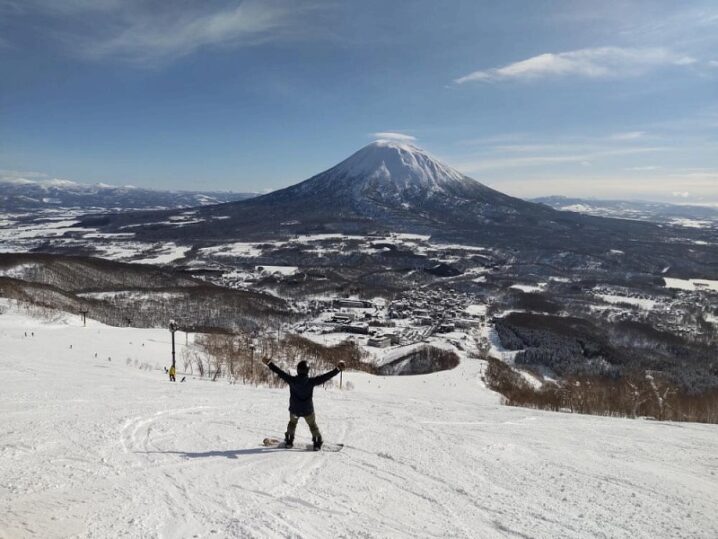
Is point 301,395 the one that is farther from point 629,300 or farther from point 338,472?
point 629,300

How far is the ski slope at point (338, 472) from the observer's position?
4820 millimetres

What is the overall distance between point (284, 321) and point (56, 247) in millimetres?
110383

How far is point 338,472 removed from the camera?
20.0 feet

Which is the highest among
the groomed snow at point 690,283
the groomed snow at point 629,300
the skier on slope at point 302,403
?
the skier on slope at point 302,403

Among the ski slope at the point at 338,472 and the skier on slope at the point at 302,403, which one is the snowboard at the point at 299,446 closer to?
the skier on slope at the point at 302,403

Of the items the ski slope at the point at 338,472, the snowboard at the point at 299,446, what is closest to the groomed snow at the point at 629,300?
the ski slope at the point at 338,472

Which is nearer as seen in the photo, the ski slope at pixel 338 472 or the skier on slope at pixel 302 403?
the ski slope at pixel 338 472

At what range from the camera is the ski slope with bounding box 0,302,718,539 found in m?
4.82

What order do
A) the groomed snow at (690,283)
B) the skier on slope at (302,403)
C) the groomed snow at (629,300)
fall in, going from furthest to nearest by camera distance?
the groomed snow at (690,283), the groomed snow at (629,300), the skier on slope at (302,403)

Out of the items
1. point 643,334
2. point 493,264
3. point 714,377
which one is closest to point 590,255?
point 493,264

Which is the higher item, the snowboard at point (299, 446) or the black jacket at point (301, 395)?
the black jacket at point (301, 395)

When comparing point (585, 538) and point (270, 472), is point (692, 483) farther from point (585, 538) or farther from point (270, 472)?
point (270, 472)

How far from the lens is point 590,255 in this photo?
14400 centimetres

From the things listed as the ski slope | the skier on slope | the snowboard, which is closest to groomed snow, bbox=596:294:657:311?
the ski slope
